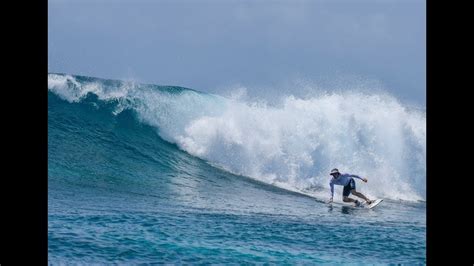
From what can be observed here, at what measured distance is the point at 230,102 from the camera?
16.5 metres

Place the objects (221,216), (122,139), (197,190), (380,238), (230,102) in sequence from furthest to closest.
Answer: (230,102), (122,139), (197,190), (221,216), (380,238)

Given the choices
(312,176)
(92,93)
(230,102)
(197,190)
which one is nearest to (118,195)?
(197,190)

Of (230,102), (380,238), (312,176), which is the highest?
(230,102)

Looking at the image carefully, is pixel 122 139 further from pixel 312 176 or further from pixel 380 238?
pixel 380 238

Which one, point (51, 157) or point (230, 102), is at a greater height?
point (230, 102)
